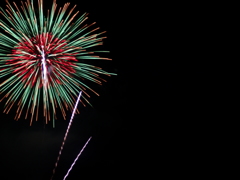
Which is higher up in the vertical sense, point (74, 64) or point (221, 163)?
point (74, 64)

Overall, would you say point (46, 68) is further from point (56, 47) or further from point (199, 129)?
point (199, 129)

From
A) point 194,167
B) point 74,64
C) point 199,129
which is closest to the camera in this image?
point 74,64

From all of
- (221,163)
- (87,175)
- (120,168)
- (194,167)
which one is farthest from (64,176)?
(221,163)

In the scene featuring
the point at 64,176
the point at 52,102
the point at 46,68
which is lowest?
the point at 64,176

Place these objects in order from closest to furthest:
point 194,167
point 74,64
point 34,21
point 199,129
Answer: point 34,21, point 74,64, point 199,129, point 194,167

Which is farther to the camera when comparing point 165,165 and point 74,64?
point 165,165

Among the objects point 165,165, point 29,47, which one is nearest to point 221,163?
point 165,165
